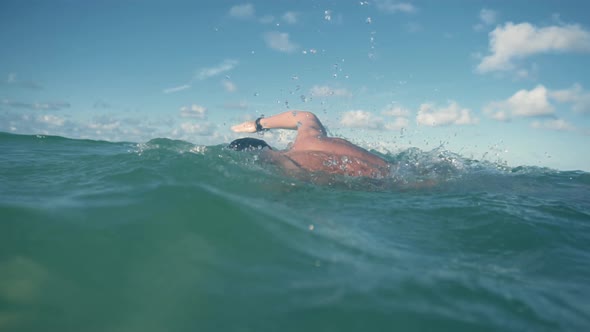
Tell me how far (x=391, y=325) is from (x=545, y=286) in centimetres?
185

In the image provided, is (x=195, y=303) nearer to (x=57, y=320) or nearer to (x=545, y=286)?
(x=57, y=320)

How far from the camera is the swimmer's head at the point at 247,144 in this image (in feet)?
23.2

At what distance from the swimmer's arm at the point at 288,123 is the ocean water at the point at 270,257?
2627 mm

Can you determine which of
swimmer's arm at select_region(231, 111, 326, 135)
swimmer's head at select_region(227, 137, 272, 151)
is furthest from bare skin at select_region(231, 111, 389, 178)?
swimmer's head at select_region(227, 137, 272, 151)

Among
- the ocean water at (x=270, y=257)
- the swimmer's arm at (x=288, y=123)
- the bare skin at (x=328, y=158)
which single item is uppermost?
the swimmer's arm at (x=288, y=123)

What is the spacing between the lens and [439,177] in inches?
261

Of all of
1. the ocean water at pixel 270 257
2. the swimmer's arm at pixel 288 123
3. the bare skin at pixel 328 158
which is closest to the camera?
the ocean water at pixel 270 257

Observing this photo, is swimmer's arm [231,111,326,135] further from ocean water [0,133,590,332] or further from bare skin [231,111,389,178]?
ocean water [0,133,590,332]

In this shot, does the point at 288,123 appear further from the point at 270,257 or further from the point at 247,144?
the point at 270,257

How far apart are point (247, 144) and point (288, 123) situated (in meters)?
1.59

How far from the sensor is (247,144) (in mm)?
7180

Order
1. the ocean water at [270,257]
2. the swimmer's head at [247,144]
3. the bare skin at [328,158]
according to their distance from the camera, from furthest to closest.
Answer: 1. the swimmer's head at [247,144]
2. the bare skin at [328,158]
3. the ocean water at [270,257]

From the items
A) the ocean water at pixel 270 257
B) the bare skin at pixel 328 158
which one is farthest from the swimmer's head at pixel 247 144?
the ocean water at pixel 270 257

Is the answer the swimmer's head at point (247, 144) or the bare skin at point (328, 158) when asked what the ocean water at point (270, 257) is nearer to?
the bare skin at point (328, 158)
